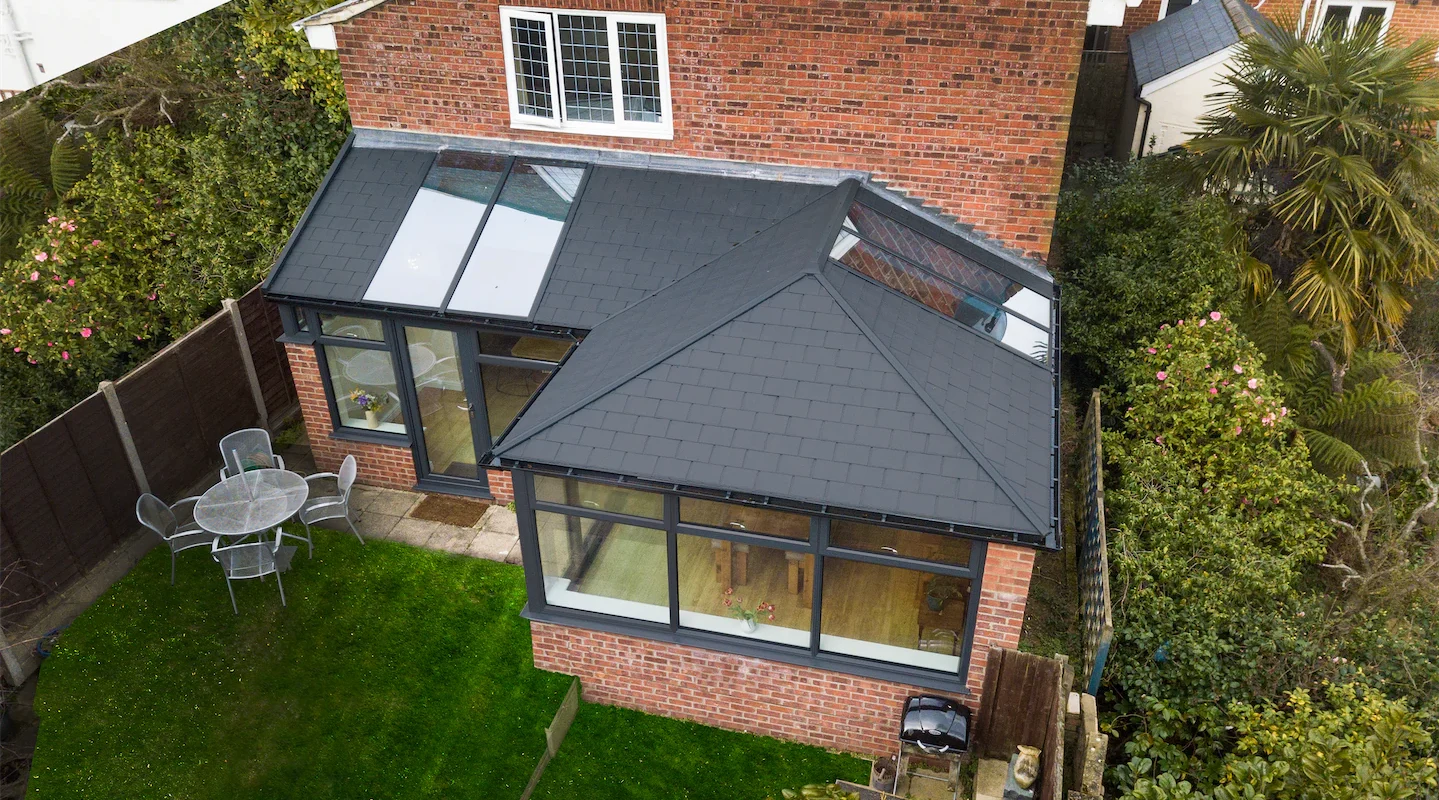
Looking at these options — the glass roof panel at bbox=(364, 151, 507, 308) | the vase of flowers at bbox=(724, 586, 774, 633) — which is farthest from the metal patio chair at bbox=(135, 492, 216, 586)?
the vase of flowers at bbox=(724, 586, 774, 633)

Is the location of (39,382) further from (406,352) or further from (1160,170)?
(1160,170)

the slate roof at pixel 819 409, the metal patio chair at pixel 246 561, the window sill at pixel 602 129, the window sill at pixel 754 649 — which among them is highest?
the window sill at pixel 602 129

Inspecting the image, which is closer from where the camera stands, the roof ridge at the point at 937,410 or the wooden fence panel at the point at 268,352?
the roof ridge at the point at 937,410

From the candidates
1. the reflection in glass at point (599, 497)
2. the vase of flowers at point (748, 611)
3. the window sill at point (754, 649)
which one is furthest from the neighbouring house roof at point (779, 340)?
the window sill at point (754, 649)

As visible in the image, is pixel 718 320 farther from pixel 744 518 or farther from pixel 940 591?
pixel 940 591

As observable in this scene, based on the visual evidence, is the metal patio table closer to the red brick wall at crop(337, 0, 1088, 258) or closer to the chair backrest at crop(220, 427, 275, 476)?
the chair backrest at crop(220, 427, 275, 476)

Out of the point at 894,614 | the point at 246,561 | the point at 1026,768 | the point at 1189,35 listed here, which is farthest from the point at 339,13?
the point at 1189,35

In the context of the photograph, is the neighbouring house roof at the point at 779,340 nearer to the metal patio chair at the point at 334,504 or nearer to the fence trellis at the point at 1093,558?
the fence trellis at the point at 1093,558
